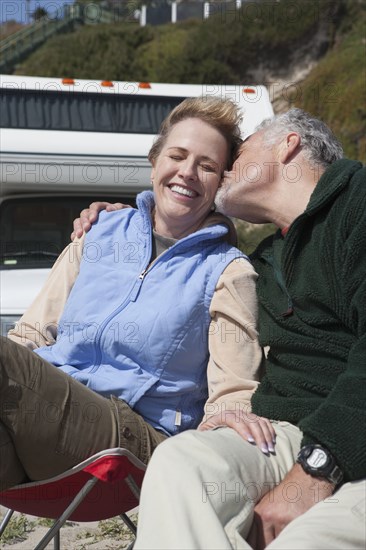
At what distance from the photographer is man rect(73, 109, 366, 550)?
227 cm

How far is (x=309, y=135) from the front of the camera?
311cm

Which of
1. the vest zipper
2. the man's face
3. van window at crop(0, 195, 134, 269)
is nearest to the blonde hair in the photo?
the man's face

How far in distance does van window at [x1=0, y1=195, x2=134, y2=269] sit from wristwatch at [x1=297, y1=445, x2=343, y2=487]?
3.97 meters

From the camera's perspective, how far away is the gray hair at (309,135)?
3086 millimetres

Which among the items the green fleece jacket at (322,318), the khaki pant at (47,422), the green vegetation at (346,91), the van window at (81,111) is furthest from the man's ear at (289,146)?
the green vegetation at (346,91)

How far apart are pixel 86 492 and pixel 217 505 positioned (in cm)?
73

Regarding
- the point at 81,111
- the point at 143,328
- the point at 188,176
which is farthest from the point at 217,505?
the point at 81,111

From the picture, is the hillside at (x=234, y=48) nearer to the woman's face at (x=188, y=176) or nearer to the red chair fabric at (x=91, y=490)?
the woman's face at (x=188, y=176)

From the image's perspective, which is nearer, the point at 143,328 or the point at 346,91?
the point at 143,328

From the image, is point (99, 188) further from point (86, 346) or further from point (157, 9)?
point (157, 9)

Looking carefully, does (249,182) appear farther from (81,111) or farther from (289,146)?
(81,111)

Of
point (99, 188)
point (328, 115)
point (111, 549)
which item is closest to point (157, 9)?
point (328, 115)

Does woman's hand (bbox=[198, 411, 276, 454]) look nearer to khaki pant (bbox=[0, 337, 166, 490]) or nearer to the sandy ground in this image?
khaki pant (bbox=[0, 337, 166, 490])

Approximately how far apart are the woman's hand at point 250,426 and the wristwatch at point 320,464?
0.57 feet
